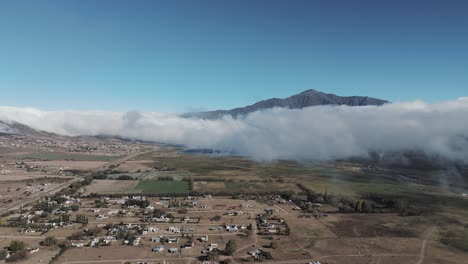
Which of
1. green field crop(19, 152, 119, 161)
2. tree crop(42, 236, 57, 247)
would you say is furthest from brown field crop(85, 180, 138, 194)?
green field crop(19, 152, 119, 161)

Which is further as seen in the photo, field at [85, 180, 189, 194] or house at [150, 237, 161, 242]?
field at [85, 180, 189, 194]

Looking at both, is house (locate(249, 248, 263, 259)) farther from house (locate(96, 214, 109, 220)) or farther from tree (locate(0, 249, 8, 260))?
house (locate(96, 214, 109, 220))

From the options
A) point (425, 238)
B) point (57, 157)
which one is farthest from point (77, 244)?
point (57, 157)

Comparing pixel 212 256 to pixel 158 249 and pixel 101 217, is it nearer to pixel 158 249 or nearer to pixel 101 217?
pixel 158 249

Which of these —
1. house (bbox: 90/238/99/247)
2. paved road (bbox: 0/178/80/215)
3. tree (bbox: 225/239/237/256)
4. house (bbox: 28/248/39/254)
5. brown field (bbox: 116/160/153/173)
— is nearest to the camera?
house (bbox: 28/248/39/254)

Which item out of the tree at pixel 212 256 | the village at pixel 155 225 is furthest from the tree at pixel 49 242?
the tree at pixel 212 256

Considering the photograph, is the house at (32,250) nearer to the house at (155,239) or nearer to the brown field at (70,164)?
the house at (155,239)

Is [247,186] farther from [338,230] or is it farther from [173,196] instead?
[338,230]

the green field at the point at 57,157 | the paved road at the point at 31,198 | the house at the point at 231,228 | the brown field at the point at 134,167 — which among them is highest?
the green field at the point at 57,157

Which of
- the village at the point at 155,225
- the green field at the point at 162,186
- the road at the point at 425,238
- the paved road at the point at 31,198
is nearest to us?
the road at the point at 425,238
